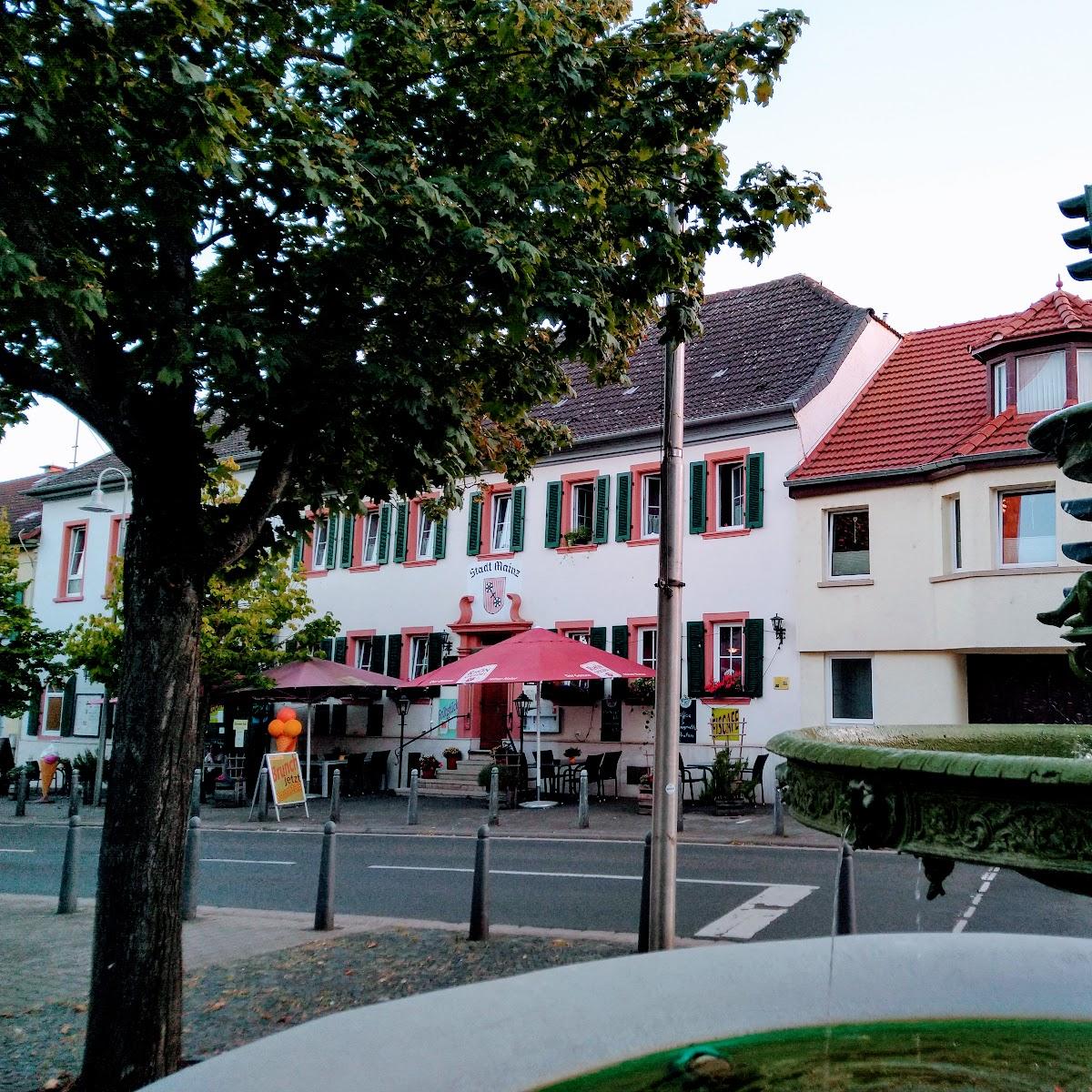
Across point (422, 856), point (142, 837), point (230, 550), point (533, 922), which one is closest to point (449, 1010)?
point (142, 837)

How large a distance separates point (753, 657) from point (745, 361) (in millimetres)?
7105

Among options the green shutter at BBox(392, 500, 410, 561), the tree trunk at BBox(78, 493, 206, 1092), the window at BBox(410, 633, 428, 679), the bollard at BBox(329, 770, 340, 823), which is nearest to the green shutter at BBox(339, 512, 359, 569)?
the green shutter at BBox(392, 500, 410, 561)

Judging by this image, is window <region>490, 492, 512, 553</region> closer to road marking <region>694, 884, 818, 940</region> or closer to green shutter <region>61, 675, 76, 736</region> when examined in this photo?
road marking <region>694, 884, 818, 940</region>

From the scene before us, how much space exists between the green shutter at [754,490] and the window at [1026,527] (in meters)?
4.74

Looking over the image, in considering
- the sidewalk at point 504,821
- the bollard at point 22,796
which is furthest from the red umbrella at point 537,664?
the bollard at point 22,796

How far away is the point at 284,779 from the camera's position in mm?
19688

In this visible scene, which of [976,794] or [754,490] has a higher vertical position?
[754,490]

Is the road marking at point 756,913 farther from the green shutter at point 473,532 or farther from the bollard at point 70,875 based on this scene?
the green shutter at point 473,532

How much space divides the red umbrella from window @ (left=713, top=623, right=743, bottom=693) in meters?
1.88

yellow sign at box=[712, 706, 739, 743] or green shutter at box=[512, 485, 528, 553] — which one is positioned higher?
green shutter at box=[512, 485, 528, 553]

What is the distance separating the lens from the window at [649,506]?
24016 millimetres

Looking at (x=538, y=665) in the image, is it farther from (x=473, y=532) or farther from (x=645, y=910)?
(x=645, y=910)

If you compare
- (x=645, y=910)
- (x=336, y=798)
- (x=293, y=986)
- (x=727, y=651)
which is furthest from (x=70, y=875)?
(x=727, y=651)

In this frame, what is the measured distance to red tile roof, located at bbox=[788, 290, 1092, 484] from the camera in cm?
1966
